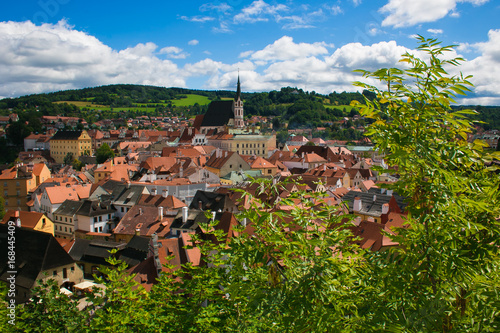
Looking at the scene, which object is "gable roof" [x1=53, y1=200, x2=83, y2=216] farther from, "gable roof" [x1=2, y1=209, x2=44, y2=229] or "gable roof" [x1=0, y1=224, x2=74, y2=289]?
"gable roof" [x1=0, y1=224, x2=74, y2=289]

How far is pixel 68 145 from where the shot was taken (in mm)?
87312

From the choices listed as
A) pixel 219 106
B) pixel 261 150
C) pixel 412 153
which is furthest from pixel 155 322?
pixel 219 106

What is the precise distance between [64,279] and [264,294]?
1987cm

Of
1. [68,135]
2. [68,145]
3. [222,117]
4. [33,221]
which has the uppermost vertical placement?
[222,117]

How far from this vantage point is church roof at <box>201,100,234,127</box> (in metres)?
102

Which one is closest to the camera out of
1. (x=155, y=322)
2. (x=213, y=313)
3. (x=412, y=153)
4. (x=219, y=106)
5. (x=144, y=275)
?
(x=412, y=153)

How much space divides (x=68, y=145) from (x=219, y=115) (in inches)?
1494

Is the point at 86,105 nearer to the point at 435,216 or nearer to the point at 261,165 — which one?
the point at 261,165

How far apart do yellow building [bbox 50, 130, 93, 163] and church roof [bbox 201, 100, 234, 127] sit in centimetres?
3030

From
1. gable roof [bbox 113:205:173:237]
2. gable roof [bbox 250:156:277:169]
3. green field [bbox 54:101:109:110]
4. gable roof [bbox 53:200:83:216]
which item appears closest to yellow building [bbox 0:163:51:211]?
gable roof [bbox 53:200:83:216]

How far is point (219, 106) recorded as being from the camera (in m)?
105

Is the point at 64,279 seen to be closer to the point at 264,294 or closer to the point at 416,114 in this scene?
the point at 264,294

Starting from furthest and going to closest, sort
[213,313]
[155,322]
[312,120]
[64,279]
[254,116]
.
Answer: [254,116], [312,120], [64,279], [155,322], [213,313]

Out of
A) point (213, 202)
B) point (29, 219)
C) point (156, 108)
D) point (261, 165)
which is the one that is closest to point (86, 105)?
point (156, 108)
